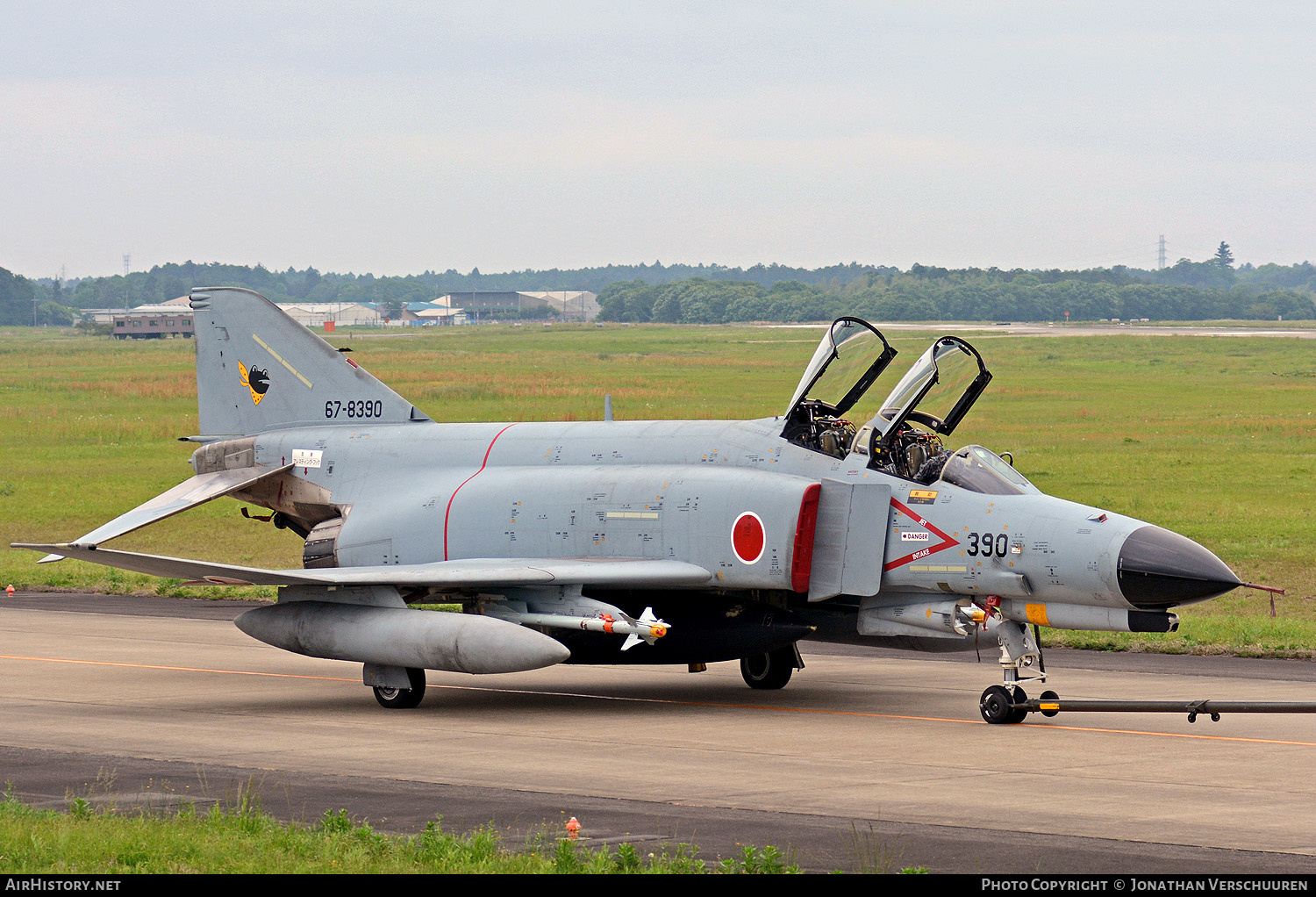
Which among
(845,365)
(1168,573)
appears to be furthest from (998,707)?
(845,365)

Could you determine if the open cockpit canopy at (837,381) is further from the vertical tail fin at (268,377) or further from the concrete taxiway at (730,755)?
the vertical tail fin at (268,377)

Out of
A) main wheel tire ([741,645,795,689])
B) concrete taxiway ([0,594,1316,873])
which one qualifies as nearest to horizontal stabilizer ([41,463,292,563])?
concrete taxiway ([0,594,1316,873])

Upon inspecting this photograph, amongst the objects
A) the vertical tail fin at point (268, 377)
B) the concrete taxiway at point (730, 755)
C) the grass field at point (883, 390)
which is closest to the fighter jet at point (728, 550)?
the concrete taxiway at point (730, 755)

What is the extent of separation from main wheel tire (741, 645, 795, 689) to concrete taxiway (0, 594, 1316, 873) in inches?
9.0

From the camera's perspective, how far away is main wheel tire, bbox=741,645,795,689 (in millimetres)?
18172

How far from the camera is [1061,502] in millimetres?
15531

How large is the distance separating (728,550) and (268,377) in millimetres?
7444

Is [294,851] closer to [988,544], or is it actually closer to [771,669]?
[988,544]

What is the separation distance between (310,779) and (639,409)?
4617 centimetres

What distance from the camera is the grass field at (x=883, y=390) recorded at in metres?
29.2

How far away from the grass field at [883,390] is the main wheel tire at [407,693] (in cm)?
587

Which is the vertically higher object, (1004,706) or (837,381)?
(837,381)

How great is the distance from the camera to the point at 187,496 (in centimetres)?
1975
